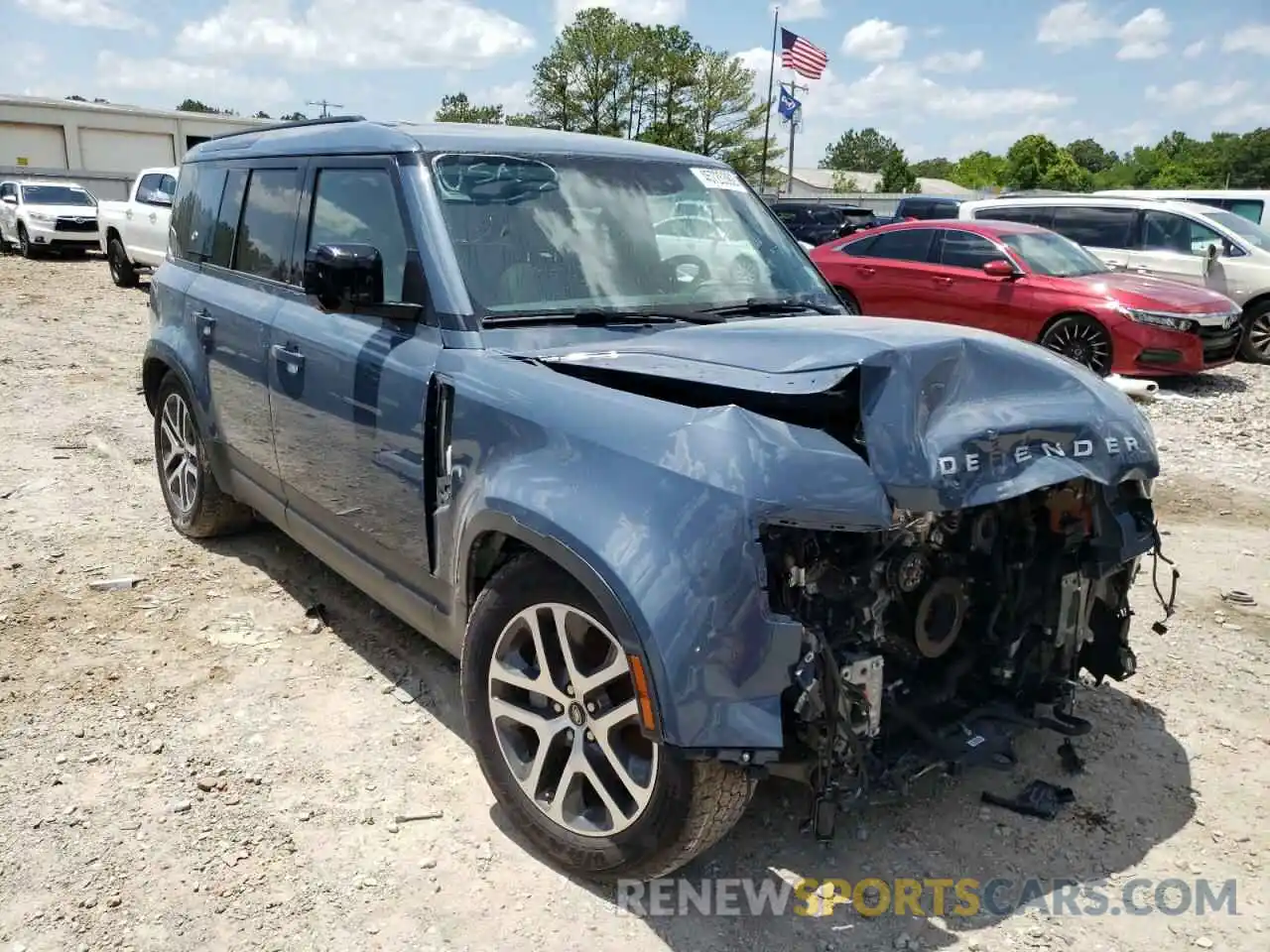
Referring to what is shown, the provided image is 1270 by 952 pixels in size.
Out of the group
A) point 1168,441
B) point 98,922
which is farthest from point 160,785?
point 1168,441

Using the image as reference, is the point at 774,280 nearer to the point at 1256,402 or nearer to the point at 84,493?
the point at 84,493

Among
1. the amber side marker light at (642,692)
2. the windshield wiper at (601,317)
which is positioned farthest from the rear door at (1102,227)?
the amber side marker light at (642,692)

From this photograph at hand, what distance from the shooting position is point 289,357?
3.94m

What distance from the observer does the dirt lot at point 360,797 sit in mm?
2688

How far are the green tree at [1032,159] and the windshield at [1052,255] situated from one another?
2666 inches

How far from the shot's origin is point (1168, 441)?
8305mm

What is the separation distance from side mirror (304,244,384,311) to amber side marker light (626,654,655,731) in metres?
1.60

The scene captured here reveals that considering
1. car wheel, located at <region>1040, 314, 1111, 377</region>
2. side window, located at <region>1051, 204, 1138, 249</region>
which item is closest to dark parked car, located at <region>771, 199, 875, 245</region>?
side window, located at <region>1051, 204, 1138, 249</region>

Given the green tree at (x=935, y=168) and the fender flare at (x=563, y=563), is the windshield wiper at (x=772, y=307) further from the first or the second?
the green tree at (x=935, y=168)

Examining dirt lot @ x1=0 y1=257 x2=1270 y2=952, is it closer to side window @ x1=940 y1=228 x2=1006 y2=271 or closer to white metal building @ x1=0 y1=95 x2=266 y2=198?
side window @ x1=940 y1=228 x2=1006 y2=271

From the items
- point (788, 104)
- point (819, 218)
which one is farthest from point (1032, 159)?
point (819, 218)

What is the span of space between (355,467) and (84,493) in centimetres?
340

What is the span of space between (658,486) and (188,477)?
3752mm

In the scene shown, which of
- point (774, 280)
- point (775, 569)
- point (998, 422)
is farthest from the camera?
point (774, 280)
